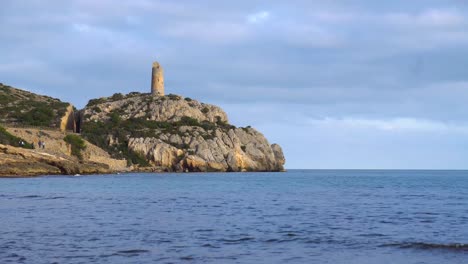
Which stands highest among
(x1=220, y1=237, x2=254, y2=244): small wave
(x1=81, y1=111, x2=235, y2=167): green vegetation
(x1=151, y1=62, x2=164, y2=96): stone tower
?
(x1=151, y1=62, x2=164, y2=96): stone tower

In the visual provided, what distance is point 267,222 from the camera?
26219 mm

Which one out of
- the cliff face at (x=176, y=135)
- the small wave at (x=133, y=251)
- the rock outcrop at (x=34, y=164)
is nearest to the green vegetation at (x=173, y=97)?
the cliff face at (x=176, y=135)

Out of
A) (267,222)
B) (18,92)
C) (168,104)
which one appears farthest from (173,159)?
(267,222)

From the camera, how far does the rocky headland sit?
311 feet

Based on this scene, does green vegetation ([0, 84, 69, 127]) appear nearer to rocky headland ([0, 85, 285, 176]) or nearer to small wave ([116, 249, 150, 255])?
rocky headland ([0, 85, 285, 176])

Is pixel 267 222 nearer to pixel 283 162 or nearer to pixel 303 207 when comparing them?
pixel 303 207

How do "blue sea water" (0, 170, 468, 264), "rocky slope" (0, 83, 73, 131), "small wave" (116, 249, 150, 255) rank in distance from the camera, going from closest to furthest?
"blue sea water" (0, 170, 468, 264) → "small wave" (116, 249, 150, 255) → "rocky slope" (0, 83, 73, 131)

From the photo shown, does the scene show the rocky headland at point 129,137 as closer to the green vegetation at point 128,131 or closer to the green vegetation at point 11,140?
the green vegetation at point 11,140

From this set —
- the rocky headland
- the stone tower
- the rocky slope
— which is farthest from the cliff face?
the rocky slope

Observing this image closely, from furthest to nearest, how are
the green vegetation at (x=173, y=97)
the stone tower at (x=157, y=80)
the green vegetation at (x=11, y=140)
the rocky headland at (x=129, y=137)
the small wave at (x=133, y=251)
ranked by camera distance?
the stone tower at (x=157, y=80), the green vegetation at (x=173, y=97), the rocky headland at (x=129, y=137), the green vegetation at (x=11, y=140), the small wave at (x=133, y=251)

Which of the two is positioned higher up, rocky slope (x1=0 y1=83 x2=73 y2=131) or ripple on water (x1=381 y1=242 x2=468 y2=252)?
rocky slope (x1=0 y1=83 x2=73 y2=131)

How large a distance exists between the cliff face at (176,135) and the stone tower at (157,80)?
3.84m

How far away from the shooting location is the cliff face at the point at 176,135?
12438 centimetres

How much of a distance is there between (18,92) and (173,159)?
209 ft
